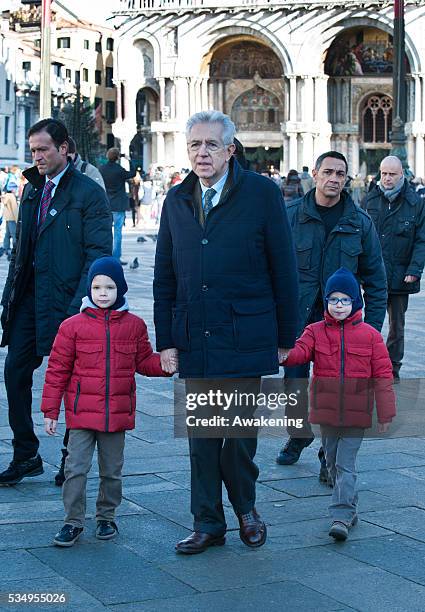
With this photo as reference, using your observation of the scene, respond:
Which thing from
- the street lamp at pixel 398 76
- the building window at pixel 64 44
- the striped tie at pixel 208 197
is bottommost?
the striped tie at pixel 208 197

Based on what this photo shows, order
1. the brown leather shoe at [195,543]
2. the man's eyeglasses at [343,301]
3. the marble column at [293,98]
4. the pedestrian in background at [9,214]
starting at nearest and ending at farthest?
the brown leather shoe at [195,543]
the man's eyeglasses at [343,301]
the pedestrian in background at [9,214]
the marble column at [293,98]

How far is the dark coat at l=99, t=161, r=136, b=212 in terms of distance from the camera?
19281 millimetres

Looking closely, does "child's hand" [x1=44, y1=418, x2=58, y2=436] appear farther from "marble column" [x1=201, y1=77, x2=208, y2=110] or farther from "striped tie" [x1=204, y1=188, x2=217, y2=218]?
"marble column" [x1=201, y1=77, x2=208, y2=110]

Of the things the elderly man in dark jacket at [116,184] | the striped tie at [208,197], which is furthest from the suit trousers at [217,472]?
the elderly man in dark jacket at [116,184]

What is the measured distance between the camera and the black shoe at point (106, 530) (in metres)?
5.65

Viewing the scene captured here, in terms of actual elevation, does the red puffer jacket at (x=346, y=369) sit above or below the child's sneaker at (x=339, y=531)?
above

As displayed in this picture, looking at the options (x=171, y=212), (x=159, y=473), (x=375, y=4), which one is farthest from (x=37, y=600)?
(x=375, y=4)

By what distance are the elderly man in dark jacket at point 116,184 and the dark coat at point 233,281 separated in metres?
13.2

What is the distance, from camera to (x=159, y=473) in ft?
22.8

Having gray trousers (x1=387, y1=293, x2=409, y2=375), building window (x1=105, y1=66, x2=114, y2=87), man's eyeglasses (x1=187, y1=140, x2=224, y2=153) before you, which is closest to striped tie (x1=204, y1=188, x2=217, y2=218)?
man's eyeglasses (x1=187, y1=140, x2=224, y2=153)

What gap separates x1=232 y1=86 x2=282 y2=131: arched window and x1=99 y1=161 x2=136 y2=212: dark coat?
4430cm

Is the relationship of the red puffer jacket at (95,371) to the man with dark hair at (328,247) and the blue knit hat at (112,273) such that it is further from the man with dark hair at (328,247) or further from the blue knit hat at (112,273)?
the man with dark hair at (328,247)

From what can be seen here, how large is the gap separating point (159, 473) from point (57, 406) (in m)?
1.37

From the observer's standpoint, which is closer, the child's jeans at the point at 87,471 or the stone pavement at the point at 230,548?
the stone pavement at the point at 230,548
